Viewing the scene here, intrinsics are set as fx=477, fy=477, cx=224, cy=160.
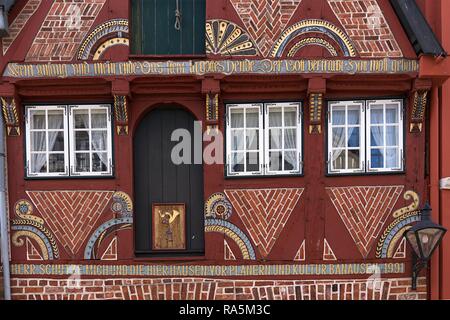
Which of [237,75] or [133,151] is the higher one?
[237,75]

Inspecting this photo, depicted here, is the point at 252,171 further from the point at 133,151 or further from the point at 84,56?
the point at 84,56

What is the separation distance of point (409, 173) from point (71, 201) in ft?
16.0

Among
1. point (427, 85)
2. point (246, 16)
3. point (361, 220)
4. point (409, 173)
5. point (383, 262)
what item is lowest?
point (383, 262)

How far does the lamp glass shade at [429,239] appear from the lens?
6.29 metres

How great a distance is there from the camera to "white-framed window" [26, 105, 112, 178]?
22.9ft

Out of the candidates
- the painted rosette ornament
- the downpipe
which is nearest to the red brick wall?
the downpipe

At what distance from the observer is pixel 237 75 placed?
6.71 metres

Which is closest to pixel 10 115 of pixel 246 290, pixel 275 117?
pixel 275 117

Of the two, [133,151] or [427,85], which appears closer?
[427,85]

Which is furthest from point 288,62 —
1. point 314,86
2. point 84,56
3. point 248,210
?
point 84,56

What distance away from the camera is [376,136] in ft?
22.9

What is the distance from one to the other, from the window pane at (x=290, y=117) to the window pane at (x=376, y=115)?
3.69 ft

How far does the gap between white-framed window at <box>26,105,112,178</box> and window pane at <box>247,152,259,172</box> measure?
79.8 inches

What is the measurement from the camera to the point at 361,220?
6836mm
